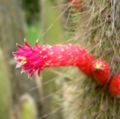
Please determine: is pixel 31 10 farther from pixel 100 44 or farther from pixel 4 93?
pixel 100 44

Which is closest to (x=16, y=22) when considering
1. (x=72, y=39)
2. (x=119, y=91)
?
(x=72, y=39)

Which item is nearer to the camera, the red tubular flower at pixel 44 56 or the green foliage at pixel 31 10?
the red tubular flower at pixel 44 56

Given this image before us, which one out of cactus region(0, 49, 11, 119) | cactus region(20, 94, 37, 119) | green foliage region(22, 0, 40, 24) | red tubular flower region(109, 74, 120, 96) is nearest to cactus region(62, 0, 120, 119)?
red tubular flower region(109, 74, 120, 96)

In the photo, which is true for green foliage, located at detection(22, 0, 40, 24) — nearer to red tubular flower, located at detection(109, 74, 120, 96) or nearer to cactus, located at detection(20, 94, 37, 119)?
cactus, located at detection(20, 94, 37, 119)

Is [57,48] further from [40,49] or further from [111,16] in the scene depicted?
[111,16]

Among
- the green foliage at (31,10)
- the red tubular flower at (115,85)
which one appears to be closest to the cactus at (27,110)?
the red tubular flower at (115,85)

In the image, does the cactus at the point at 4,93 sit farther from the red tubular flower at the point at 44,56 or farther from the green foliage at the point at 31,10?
the green foliage at the point at 31,10
